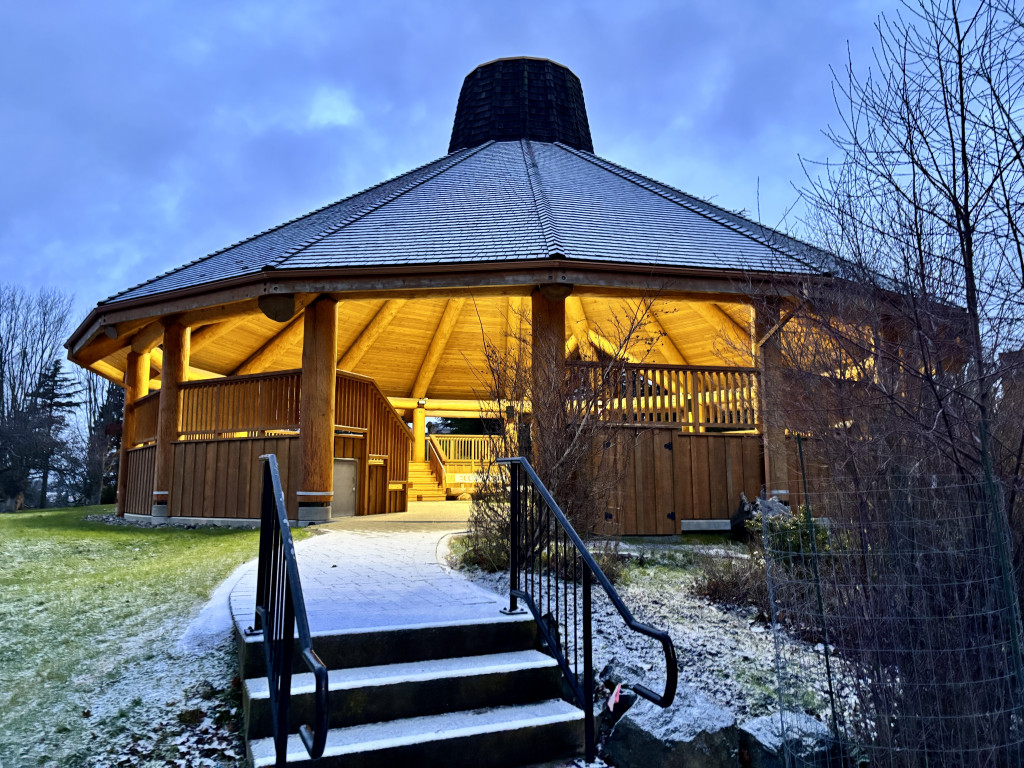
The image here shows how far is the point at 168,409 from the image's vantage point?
433 inches

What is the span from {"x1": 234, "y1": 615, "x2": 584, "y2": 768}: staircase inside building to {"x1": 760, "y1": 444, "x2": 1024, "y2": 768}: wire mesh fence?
3.71 ft

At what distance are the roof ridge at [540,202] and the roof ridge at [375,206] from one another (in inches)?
48.5

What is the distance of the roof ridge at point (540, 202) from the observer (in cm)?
966

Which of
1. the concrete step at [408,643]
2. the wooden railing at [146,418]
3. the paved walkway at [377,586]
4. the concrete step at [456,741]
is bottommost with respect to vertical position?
the concrete step at [456,741]

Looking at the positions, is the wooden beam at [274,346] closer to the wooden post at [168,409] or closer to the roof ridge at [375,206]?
the roof ridge at [375,206]

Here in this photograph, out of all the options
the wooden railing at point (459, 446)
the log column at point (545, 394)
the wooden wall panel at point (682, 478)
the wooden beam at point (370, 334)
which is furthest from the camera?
the wooden railing at point (459, 446)

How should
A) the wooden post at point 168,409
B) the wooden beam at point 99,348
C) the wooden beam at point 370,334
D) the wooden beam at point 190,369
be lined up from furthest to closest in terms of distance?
1. the wooden beam at point 190,369
2. the wooden beam at point 370,334
3. the wooden beam at point 99,348
4. the wooden post at point 168,409

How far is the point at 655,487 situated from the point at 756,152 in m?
5.08

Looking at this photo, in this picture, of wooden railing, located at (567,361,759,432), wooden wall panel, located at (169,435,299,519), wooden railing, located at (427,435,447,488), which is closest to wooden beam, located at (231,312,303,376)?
wooden wall panel, located at (169,435,299,519)

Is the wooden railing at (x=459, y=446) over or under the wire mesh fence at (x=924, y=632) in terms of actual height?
over

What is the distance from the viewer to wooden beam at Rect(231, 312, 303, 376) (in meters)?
15.0

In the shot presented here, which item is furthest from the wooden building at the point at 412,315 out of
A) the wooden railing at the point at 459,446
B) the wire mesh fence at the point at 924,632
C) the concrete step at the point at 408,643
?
the wooden railing at the point at 459,446

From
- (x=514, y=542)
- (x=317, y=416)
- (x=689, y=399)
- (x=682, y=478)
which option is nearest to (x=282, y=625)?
(x=514, y=542)

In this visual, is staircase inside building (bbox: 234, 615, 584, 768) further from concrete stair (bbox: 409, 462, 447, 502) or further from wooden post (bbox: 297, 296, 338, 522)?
concrete stair (bbox: 409, 462, 447, 502)
